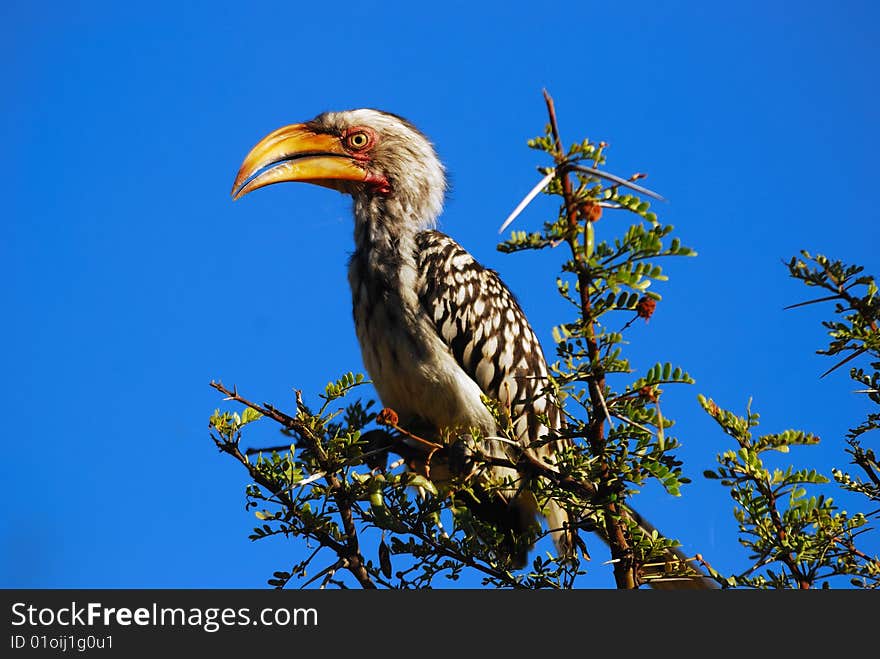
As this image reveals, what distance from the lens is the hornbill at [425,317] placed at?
510 centimetres

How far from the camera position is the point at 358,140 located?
244 inches

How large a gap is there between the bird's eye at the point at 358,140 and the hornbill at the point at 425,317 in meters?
0.05

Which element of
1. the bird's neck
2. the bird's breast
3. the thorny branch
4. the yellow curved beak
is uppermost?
the yellow curved beak

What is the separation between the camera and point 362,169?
6031 millimetres

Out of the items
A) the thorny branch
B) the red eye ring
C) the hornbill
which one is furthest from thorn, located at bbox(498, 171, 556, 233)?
the red eye ring

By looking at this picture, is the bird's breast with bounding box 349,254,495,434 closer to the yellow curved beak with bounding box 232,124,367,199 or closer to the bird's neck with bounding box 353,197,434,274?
the bird's neck with bounding box 353,197,434,274

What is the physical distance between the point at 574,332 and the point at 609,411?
1.05ft

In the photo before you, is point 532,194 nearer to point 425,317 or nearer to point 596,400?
point 596,400

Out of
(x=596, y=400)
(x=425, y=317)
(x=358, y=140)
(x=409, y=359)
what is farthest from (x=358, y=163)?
(x=596, y=400)

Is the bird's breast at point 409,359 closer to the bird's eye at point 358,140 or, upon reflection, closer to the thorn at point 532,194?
the bird's eye at point 358,140

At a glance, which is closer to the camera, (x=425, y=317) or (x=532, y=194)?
(x=532, y=194)

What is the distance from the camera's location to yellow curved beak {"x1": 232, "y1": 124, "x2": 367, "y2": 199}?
18.7ft

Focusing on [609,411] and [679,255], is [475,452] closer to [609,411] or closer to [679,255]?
[609,411]

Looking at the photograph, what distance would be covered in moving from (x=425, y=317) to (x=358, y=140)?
1614mm
